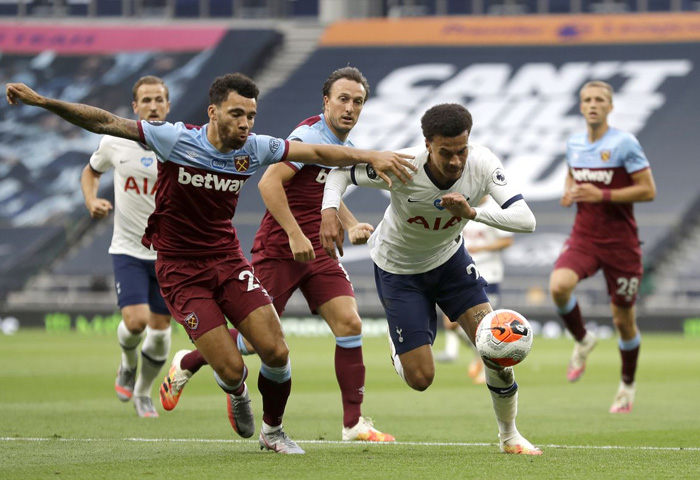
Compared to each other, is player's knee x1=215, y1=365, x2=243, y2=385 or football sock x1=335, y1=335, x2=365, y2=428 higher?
player's knee x1=215, y1=365, x2=243, y2=385

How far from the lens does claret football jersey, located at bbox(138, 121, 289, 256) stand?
7.47 metres

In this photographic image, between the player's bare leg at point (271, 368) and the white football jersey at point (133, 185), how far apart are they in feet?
11.1

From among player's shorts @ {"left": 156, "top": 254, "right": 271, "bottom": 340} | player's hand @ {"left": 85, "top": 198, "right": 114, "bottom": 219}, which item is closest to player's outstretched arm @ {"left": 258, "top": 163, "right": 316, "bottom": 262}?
player's shorts @ {"left": 156, "top": 254, "right": 271, "bottom": 340}

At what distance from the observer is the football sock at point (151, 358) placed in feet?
35.4

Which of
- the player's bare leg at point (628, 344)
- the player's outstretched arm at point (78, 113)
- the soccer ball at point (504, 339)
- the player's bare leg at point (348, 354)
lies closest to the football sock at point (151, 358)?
the player's bare leg at point (348, 354)

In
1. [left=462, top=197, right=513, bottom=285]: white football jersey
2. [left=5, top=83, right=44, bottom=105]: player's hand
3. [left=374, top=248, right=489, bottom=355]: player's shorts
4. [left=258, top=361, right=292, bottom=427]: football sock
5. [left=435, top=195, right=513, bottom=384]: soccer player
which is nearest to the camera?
[left=5, top=83, right=44, bottom=105]: player's hand

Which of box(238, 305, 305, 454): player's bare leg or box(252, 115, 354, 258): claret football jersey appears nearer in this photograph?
box(238, 305, 305, 454): player's bare leg

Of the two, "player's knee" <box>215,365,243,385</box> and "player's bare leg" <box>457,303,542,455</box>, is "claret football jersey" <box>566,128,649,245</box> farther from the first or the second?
"player's knee" <box>215,365,243,385</box>

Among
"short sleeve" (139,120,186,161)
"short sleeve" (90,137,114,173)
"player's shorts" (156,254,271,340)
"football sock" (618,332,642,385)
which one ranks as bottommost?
"football sock" (618,332,642,385)

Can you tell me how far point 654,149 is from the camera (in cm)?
3388

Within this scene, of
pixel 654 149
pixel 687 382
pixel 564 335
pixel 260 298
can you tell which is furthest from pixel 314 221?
pixel 654 149

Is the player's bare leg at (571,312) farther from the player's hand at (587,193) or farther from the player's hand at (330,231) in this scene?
the player's hand at (330,231)

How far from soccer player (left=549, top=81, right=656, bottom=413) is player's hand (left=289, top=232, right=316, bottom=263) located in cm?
448

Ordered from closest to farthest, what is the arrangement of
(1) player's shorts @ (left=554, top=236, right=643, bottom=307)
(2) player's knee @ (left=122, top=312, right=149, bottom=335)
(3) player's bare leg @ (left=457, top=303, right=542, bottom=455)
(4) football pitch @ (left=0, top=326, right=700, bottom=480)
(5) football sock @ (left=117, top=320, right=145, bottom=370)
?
(4) football pitch @ (left=0, top=326, right=700, bottom=480) < (3) player's bare leg @ (left=457, top=303, right=542, bottom=455) < (2) player's knee @ (left=122, top=312, right=149, bottom=335) < (5) football sock @ (left=117, top=320, right=145, bottom=370) < (1) player's shorts @ (left=554, top=236, right=643, bottom=307)
